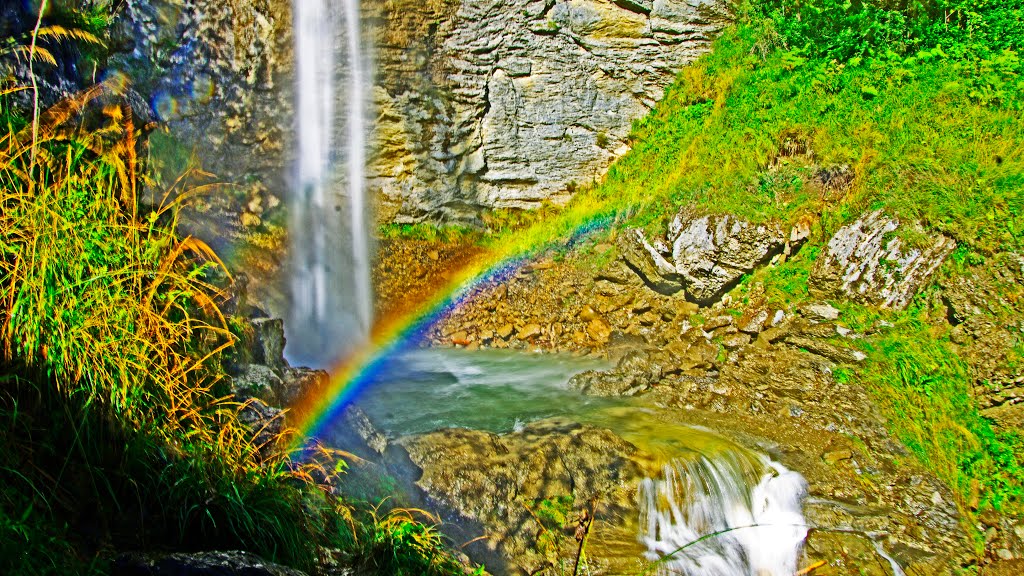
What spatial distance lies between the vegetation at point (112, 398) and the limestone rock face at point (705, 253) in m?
5.86

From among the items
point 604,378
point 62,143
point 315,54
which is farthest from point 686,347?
point 315,54

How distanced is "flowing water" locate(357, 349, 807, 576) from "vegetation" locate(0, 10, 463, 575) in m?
2.05

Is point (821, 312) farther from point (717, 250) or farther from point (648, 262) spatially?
point (648, 262)

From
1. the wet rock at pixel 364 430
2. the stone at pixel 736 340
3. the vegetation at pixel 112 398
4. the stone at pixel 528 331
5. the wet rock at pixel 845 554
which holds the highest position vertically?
the vegetation at pixel 112 398

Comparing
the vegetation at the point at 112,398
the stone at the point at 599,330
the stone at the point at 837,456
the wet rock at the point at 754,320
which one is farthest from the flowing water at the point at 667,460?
the vegetation at the point at 112,398

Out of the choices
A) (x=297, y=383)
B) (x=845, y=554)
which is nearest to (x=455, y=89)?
(x=297, y=383)

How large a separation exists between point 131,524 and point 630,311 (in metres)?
6.89

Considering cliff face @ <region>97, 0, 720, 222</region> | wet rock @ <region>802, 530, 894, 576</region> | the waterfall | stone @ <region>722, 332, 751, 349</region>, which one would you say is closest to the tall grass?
wet rock @ <region>802, 530, 894, 576</region>

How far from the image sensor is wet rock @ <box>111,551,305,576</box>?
164cm

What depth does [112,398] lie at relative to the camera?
1992 millimetres

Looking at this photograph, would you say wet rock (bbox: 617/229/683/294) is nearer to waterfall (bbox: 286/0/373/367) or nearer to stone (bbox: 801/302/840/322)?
stone (bbox: 801/302/840/322)

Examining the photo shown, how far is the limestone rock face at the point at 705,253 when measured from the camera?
23.7 feet

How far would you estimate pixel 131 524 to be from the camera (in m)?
1.88

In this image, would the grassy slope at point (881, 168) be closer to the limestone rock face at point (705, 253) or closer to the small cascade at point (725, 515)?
the limestone rock face at point (705, 253)
